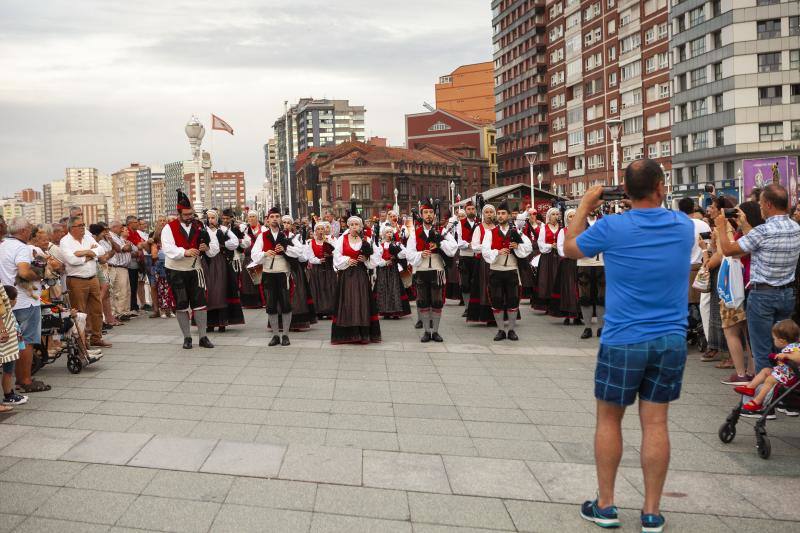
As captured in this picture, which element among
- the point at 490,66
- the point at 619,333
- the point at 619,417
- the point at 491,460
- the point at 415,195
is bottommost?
the point at 491,460

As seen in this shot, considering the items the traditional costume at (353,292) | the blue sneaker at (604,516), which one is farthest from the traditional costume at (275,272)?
the blue sneaker at (604,516)

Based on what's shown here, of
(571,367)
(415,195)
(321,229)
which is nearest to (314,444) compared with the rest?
(571,367)

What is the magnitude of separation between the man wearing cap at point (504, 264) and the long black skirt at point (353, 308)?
2.08 m

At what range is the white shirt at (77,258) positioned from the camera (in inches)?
434

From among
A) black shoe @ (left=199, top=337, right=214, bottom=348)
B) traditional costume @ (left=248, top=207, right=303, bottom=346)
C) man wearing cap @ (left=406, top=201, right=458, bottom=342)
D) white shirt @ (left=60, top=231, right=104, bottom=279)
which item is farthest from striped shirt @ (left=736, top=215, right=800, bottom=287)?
white shirt @ (left=60, top=231, right=104, bottom=279)

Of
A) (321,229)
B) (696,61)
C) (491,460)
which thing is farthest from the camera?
(696,61)

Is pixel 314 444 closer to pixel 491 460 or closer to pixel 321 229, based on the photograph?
pixel 491 460

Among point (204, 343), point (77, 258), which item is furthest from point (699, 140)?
point (77, 258)

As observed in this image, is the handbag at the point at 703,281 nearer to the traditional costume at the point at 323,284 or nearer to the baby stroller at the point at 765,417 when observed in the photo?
the baby stroller at the point at 765,417

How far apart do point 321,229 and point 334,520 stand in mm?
10377

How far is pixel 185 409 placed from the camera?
24.4ft

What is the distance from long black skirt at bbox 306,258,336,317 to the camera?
1591 cm

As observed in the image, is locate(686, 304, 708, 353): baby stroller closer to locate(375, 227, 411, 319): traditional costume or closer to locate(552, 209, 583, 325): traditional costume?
locate(552, 209, 583, 325): traditional costume

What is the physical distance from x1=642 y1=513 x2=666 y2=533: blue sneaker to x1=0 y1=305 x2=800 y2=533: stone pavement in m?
0.23
